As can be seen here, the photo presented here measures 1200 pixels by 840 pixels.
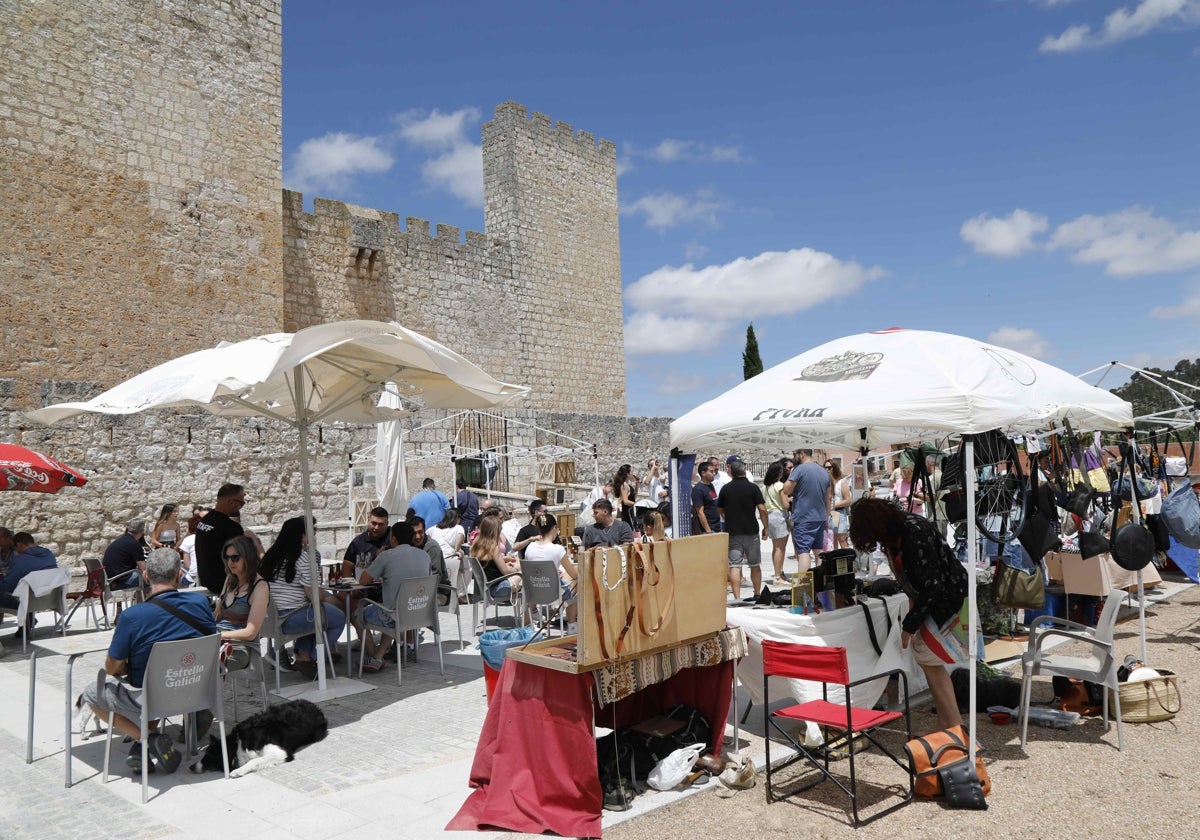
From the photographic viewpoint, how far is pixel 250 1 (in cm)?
1363

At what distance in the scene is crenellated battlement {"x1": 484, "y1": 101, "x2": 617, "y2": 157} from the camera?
68.4ft

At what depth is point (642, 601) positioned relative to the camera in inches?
143

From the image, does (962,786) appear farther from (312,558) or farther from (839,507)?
(839,507)

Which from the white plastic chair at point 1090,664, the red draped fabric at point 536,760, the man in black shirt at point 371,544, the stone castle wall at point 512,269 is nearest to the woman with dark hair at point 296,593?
the man in black shirt at point 371,544

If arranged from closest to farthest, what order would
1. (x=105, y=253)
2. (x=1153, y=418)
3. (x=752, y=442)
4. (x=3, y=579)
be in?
(x=752, y=442) < (x=1153, y=418) < (x=3, y=579) < (x=105, y=253)

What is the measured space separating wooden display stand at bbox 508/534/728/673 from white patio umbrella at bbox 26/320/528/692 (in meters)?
2.18

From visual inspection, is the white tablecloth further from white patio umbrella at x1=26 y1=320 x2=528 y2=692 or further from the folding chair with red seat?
white patio umbrella at x1=26 y1=320 x2=528 y2=692

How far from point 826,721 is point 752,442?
7.80ft

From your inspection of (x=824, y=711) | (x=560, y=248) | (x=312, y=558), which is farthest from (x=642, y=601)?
(x=560, y=248)

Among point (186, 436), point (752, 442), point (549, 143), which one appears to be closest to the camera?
point (752, 442)

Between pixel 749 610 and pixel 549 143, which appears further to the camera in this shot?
pixel 549 143

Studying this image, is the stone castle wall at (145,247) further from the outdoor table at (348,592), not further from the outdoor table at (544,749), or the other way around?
the outdoor table at (544,749)

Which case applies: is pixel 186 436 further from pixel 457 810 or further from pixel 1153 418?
pixel 1153 418

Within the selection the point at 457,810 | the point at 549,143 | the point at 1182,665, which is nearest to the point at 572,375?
the point at 549,143
